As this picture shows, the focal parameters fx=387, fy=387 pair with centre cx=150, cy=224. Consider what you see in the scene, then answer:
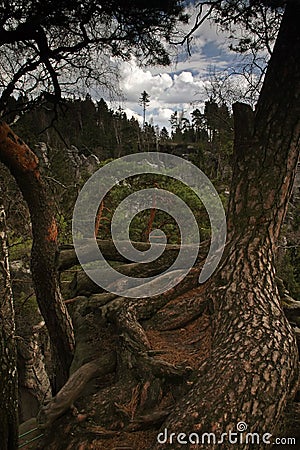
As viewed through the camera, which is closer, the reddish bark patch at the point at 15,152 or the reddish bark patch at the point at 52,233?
the reddish bark patch at the point at 15,152

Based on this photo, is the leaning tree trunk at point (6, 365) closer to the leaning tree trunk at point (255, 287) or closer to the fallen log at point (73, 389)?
the fallen log at point (73, 389)

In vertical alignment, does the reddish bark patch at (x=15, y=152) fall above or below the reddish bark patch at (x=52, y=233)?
above

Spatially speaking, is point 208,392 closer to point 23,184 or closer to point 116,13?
point 23,184

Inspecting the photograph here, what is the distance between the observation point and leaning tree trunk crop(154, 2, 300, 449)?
7.46ft

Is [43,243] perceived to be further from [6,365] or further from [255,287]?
[255,287]

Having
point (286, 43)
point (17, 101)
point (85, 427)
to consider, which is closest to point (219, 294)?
point (85, 427)

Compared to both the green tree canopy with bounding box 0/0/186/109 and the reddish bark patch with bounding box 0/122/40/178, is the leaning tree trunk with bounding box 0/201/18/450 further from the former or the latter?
the green tree canopy with bounding box 0/0/186/109

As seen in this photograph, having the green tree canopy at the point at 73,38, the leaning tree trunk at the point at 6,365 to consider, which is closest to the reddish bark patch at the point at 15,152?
the green tree canopy at the point at 73,38

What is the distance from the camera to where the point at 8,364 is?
2586mm

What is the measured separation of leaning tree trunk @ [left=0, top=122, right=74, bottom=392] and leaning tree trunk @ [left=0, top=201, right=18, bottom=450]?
4.82 feet

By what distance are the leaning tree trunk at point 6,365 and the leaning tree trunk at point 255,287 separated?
3.39 ft

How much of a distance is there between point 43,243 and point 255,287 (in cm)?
254

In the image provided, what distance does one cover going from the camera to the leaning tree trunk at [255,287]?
227 centimetres

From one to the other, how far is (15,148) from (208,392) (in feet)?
9.71
